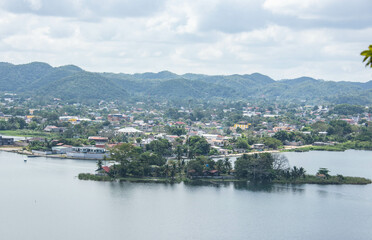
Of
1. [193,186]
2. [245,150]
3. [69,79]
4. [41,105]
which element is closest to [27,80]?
[69,79]

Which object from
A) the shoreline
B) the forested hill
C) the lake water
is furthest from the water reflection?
the forested hill

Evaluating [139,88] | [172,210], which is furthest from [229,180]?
[139,88]

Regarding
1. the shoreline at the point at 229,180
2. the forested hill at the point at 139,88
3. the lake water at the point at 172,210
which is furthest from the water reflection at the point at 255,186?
the forested hill at the point at 139,88

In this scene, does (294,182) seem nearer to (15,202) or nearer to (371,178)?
Result: (371,178)

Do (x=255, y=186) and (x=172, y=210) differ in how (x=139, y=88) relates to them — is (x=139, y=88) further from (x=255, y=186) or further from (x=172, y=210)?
(x=172, y=210)

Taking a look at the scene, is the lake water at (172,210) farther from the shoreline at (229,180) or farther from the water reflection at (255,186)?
the shoreline at (229,180)

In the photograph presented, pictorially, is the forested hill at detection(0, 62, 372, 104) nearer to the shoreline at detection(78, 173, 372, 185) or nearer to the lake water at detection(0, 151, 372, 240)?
the shoreline at detection(78, 173, 372, 185)
